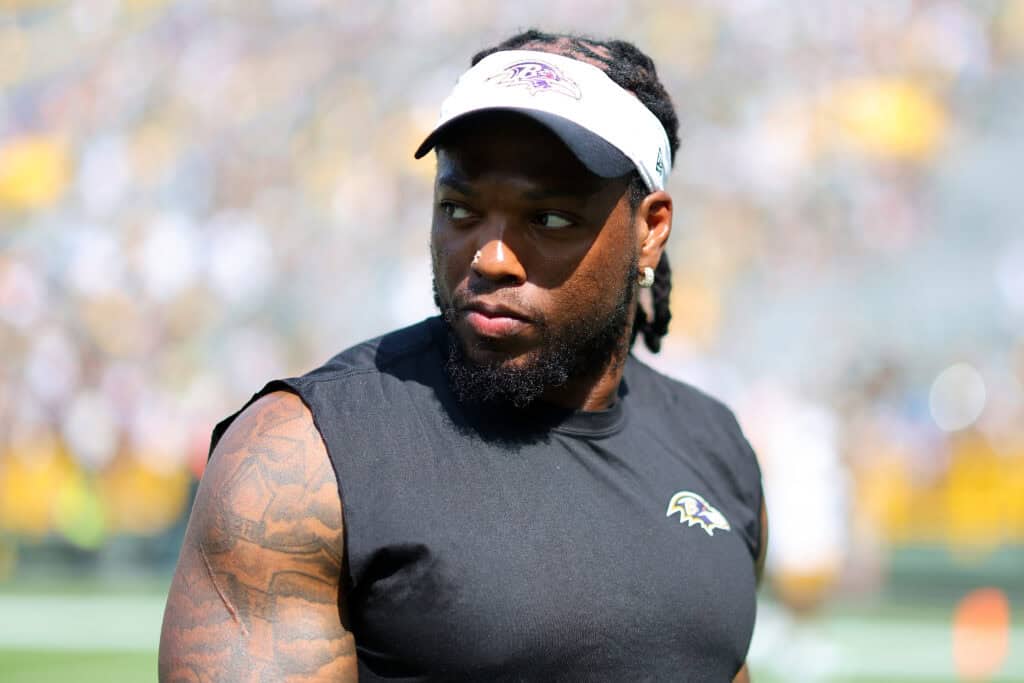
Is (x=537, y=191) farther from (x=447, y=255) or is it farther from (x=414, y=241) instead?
(x=414, y=241)

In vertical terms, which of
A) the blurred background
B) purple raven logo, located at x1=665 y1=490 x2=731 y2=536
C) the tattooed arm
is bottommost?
the tattooed arm

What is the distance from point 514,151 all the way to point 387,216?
15315 millimetres

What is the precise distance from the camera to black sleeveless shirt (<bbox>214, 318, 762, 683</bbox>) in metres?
Result: 2.19

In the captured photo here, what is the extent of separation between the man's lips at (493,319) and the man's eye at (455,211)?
0.15m

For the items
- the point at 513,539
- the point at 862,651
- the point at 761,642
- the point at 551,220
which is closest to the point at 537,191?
the point at 551,220

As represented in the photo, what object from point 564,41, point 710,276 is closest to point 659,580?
point 564,41

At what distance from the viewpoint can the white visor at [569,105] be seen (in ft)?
7.82

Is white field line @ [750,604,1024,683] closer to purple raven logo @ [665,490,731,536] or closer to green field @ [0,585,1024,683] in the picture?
green field @ [0,585,1024,683]

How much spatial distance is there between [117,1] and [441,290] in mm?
18151

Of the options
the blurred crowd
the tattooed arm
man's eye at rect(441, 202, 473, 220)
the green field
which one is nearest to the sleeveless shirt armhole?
man's eye at rect(441, 202, 473, 220)

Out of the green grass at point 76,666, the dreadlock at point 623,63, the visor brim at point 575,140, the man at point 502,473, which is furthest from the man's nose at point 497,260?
the green grass at point 76,666

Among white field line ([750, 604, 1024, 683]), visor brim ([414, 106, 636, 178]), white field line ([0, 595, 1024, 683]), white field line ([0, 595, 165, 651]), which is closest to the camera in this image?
visor brim ([414, 106, 636, 178])

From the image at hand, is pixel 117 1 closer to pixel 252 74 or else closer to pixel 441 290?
pixel 252 74

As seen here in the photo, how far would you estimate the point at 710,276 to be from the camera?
54.0 feet
